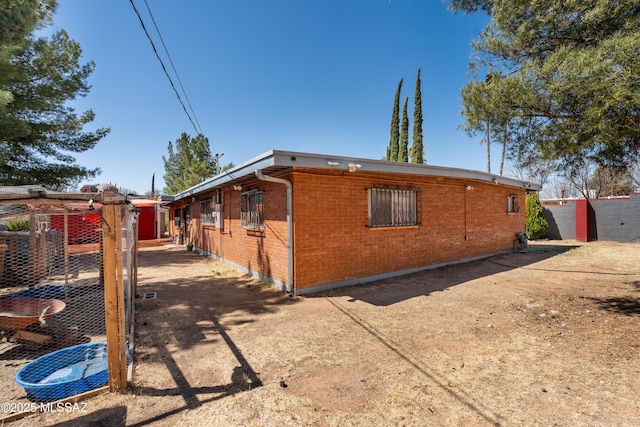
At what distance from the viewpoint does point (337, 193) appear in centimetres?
700

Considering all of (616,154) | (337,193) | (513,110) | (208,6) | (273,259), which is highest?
(208,6)

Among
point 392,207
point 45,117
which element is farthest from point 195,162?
point 392,207

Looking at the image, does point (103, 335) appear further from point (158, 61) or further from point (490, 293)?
point (490, 293)

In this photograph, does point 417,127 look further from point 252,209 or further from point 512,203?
point 252,209

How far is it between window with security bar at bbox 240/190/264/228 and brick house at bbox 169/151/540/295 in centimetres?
3

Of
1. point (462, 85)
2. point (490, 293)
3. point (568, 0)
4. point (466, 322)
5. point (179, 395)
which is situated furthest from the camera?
point (490, 293)

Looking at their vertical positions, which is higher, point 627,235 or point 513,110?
point 513,110

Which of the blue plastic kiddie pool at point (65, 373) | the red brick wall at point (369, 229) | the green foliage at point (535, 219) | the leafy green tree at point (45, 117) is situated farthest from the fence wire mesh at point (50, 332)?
the green foliage at point (535, 219)

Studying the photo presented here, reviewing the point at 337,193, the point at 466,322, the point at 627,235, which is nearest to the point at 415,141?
the point at 627,235

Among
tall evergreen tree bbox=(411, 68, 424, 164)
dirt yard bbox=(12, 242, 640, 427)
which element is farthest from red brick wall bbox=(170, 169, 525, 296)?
tall evergreen tree bbox=(411, 68, 424, 164)

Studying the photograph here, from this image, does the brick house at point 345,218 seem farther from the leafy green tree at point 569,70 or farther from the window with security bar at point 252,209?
the leafy green tree at point 569,70

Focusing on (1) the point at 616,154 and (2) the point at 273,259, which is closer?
(1) the point at 616,154

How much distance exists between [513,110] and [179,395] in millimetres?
6102

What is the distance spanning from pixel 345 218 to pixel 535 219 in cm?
1537
